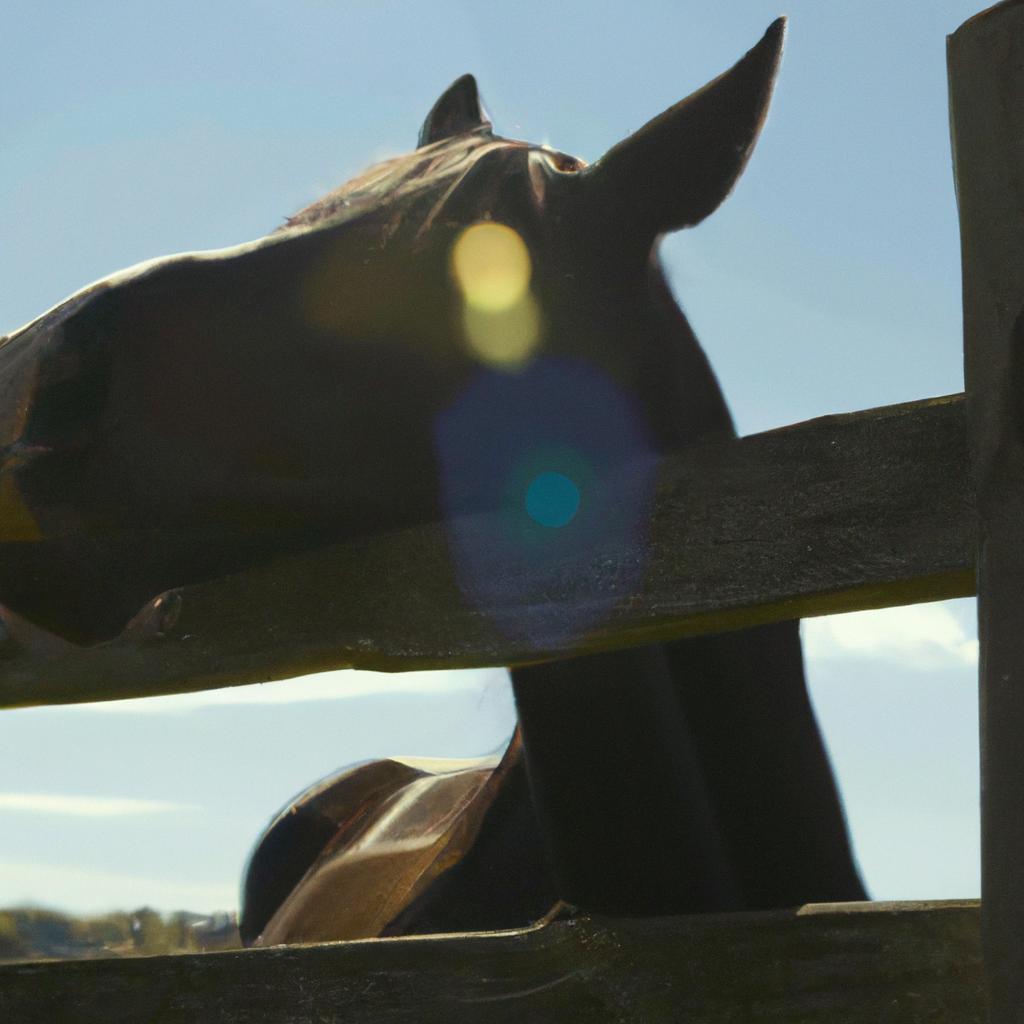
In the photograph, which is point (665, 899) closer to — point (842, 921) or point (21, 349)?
point (842, 921)

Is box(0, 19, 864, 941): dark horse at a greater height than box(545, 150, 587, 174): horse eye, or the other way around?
box(545, 150, 587, 174): horse eye

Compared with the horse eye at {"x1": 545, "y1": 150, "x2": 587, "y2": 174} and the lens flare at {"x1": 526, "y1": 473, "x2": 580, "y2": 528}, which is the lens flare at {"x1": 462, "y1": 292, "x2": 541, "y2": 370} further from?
the horse eye at {"x1": 545, "y1": 150, "x2": 587, "y2": 174}

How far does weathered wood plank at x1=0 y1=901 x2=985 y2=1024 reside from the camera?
998 millimetres

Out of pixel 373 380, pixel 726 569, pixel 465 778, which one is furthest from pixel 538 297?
pixel 465 778

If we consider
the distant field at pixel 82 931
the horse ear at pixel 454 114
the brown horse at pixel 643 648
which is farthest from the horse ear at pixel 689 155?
the distant field at pixel 82 931

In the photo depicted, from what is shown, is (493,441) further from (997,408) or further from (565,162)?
(997,408)

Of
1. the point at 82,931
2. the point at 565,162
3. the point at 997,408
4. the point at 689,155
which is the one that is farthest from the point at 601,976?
the point at 82,931

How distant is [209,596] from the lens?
4.27 ft

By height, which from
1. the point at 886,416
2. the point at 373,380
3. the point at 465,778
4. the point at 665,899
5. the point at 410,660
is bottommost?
the point at 465,778

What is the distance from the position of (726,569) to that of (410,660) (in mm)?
360

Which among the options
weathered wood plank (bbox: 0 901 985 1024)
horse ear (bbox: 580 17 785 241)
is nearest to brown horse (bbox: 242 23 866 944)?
horse ear (bbox: 580 17 785 241)

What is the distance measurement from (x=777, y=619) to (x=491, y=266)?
548 mm

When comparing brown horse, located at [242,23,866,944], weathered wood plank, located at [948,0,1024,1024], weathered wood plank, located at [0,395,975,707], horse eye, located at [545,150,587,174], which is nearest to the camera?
weathered wood plank, located at [948,0,1024,1024]

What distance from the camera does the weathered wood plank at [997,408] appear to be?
0.82 metres
